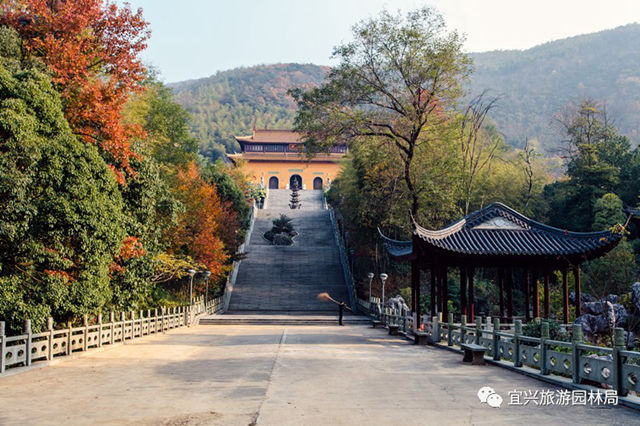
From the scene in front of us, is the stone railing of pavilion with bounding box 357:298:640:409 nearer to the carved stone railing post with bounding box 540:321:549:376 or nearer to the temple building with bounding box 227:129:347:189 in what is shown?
the carved stone railing post with bounding box 540:321:549:376

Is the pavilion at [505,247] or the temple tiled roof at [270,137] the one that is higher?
the temple tiled roof at [270,137]

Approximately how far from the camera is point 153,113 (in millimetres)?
30016

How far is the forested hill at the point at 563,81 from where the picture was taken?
326ft

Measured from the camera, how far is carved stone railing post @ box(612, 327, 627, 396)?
661cm

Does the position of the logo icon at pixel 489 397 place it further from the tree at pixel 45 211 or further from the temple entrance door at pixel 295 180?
the temple entrance door at pixel 295 180

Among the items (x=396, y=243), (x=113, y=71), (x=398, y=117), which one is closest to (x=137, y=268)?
(x=113, y=71)

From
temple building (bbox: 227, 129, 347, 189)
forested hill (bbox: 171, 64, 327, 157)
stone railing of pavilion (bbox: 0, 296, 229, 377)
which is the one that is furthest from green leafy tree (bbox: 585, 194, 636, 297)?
forested hill (bbox: 171, 64, 327, 157)

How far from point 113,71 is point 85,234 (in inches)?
225

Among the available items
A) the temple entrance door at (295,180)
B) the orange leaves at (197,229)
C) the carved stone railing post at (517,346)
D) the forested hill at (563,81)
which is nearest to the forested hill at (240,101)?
the temple entrance door at (295,180)

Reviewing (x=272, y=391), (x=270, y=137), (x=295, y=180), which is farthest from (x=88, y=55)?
(x=270, y=137)

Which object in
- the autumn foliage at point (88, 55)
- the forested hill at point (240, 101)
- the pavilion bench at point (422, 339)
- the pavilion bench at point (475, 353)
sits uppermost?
the forested hill at point (240, 101)

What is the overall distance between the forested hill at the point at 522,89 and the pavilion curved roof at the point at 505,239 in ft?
256

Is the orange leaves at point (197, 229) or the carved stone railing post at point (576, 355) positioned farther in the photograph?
the orange leaves at point (197, 229)

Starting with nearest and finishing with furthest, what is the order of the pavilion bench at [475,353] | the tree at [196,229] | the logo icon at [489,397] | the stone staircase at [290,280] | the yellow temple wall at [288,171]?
1. the logo icon at [489,397]
2. the pavilion bench at [475,353]
3. the tree at [196,229]
4. the stone staircase at [290,280]
5. the yellow temple wall at [288,171]
